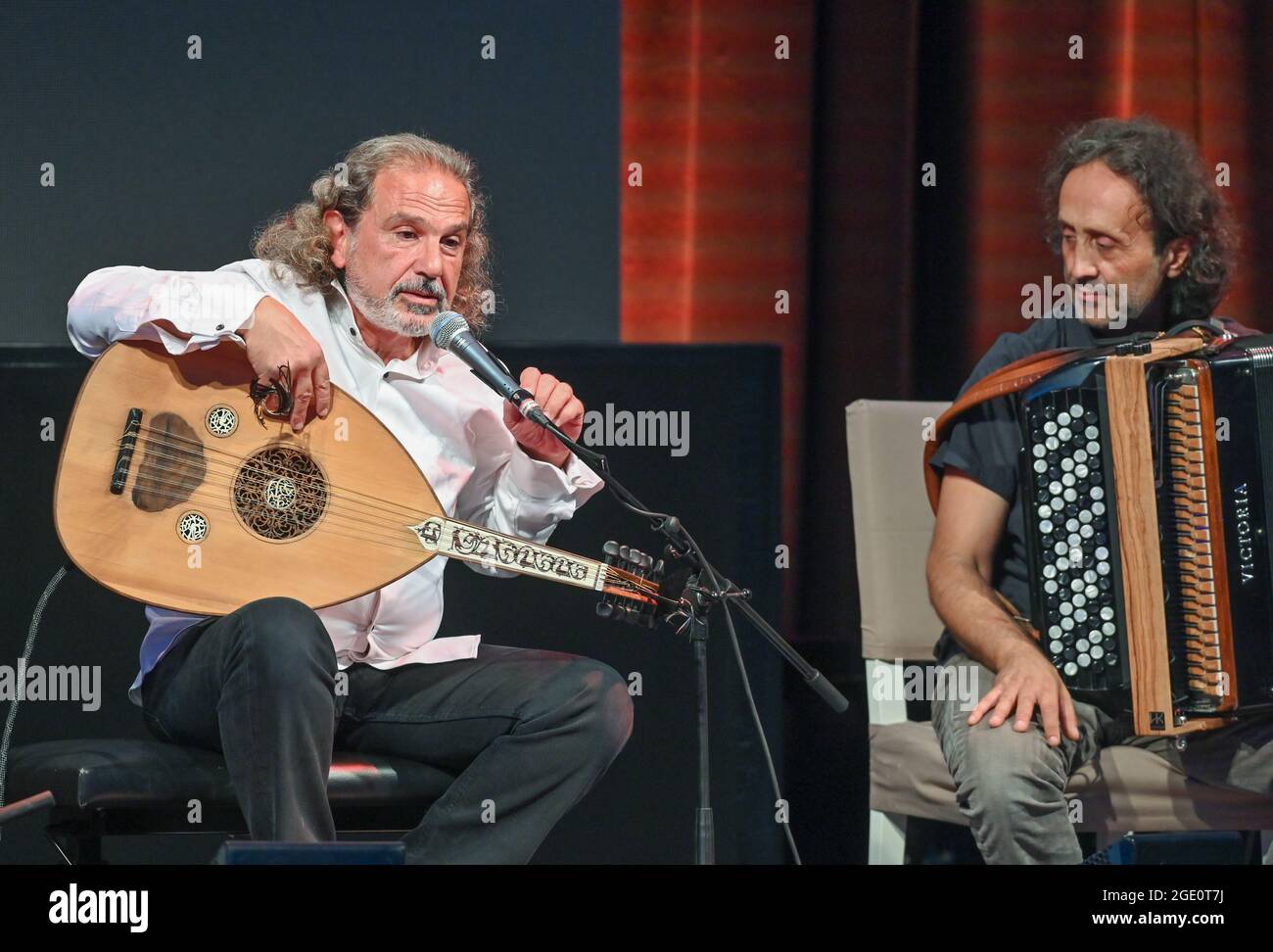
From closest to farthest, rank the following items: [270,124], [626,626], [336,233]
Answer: [336,233] → [626,626] → [270,124]

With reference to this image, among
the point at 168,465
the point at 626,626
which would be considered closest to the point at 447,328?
the point at 168,465

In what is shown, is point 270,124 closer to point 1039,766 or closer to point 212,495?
point 212,495

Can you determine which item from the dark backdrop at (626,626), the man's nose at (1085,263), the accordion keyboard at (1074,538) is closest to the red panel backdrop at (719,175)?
the dark backdrop at (626,626)

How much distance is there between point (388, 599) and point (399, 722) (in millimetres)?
195

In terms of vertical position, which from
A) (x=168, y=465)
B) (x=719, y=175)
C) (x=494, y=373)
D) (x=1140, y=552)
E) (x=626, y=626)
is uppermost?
(x=719, y=175)

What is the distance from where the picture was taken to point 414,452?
7.93 ft

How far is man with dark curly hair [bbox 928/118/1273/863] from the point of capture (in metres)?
2.19

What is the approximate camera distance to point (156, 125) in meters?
3.18

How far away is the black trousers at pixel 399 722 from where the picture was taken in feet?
6.61

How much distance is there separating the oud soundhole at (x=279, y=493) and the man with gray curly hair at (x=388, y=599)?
0.21ft

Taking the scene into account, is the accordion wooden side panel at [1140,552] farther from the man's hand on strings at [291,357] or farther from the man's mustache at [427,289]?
the man's hand on strings at [291,357]
